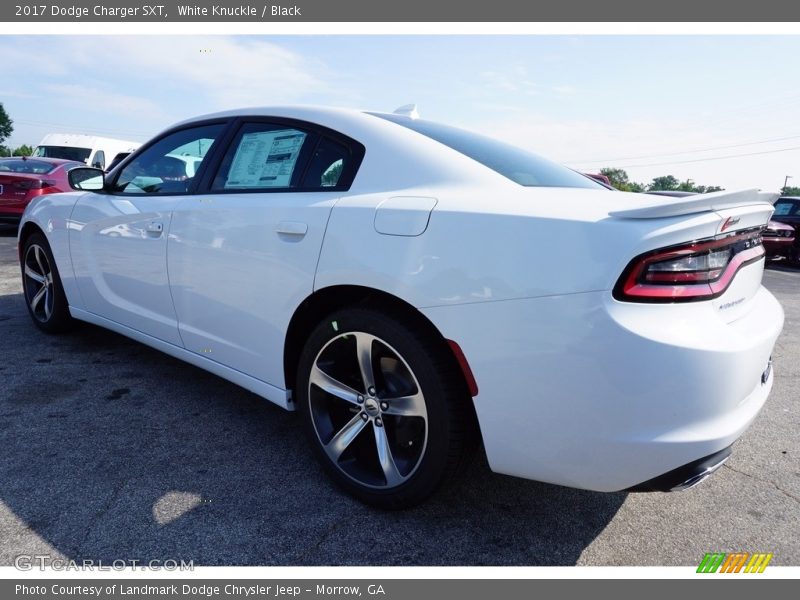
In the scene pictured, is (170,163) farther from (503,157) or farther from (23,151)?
(23,151)

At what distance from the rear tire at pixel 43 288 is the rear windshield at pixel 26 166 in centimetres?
638

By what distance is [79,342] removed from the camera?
13.3 feet

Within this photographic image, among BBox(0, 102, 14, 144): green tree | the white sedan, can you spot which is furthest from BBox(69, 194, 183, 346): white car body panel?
BBox(0, 102, 14, 144): green tree

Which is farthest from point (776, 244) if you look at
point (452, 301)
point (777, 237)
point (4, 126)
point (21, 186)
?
point (4, 126)

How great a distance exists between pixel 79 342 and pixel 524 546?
140 inches

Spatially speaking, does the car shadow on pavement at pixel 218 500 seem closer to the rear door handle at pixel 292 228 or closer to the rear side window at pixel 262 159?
the rear door handle at pixel 292 228

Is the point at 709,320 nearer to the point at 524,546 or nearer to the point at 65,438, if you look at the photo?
the point at 524,546

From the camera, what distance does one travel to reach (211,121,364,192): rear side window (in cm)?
226

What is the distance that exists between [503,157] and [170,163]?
195 cm

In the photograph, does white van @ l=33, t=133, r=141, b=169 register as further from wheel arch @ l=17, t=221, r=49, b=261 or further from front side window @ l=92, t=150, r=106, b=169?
wheel arch @ l=17, t=221, r=49, b=261

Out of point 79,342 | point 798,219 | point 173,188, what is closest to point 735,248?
point 173,188

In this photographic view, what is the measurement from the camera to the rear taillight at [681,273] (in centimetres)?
154

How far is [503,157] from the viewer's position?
8.00 ft
